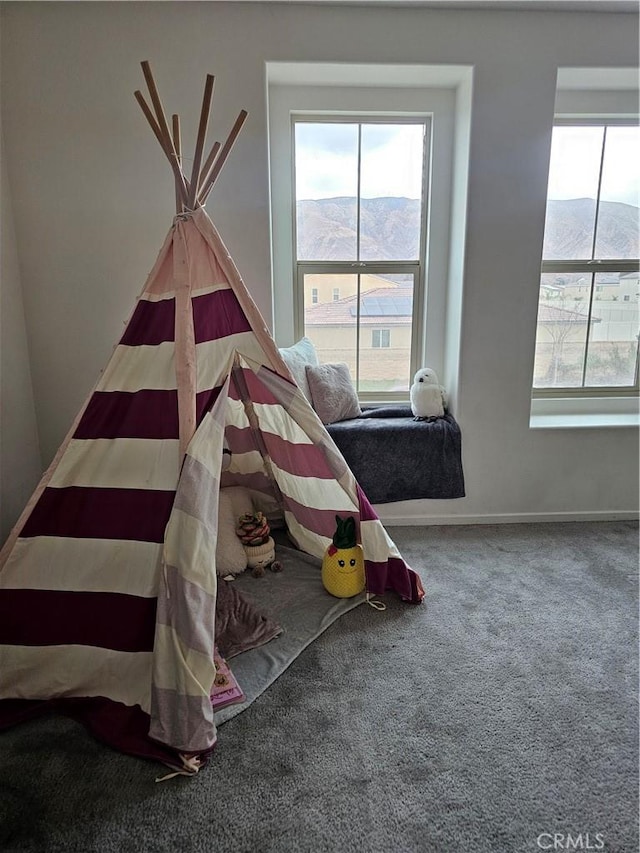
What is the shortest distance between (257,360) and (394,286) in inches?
55.8

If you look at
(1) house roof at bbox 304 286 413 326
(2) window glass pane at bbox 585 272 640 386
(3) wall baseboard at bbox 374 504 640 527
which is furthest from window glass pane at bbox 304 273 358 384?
(2) window glass pane at bbox 585 272 640 386

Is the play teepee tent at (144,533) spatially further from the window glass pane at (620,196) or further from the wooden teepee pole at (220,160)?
the window glass pane at (620,196)

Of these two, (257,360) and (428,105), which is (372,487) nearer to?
(257,360)

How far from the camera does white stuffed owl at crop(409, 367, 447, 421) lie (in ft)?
9.43

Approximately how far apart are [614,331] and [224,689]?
113 inches

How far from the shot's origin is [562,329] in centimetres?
318

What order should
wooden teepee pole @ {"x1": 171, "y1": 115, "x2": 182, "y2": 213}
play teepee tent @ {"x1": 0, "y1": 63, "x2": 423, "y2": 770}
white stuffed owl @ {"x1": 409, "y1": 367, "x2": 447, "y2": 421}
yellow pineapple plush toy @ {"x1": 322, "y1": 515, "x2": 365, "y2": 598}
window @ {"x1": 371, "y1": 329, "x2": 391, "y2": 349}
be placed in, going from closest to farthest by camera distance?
play teepee tent @ {"x1": 0, "y1": 63, "x2": 423, "y2": 770} → wooden teepee pole @ {"x1": 171, "y1": 115, "x2": 182, "y2": 213} → yellow pineapple plush toy @ {"x1": 322, "y1": 515, "x2": 365, "y2": 598} → white stuffed owl @ {"x1": 409, "y1": 367, "x2": 447, "y2": 421} → window @ {"x1": 371, "y1": 329, "x2": 391, "y2": 349}

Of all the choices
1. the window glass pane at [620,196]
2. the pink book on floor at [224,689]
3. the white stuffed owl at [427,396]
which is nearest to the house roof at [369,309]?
the white stuffed owl at [427,396]

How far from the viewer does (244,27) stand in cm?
240

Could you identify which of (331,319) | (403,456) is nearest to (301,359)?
(331,319)

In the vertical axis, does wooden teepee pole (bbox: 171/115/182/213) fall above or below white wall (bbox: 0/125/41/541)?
above

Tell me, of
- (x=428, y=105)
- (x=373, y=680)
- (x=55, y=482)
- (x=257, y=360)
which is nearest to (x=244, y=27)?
(x=428, y=105)

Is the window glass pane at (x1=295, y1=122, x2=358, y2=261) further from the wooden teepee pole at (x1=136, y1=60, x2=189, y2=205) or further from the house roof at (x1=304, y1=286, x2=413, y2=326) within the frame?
the wooden teepee pole at (x1=136, y1=60, x2=189, y2=205)

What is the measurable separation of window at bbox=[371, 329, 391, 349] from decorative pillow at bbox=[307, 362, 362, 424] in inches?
12.8
